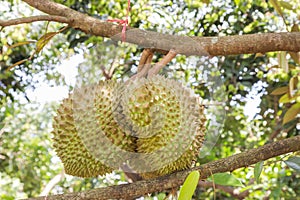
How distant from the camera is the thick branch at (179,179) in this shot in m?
0.58

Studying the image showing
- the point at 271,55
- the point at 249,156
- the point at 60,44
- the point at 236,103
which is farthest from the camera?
the point at 60,44

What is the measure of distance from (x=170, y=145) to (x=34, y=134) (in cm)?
275

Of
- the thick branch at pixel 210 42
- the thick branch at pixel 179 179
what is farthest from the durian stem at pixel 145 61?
the thick branch at pixel 179 179

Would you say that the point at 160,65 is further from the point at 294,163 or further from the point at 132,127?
the point at 294,163

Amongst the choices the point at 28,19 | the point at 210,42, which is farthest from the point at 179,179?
the point at 28,19

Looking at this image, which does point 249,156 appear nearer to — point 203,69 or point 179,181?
point 179,181

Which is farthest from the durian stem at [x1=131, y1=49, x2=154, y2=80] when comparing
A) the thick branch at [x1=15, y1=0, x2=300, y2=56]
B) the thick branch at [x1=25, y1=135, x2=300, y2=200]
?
the thick branch at [x1=25, y1=135, x2=300, y2=200]

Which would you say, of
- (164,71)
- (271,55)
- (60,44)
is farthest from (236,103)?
(164,71)

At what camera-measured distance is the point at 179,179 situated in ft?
1.96

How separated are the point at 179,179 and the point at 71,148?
146mm

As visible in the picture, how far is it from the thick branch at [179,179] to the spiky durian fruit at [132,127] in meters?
0.02

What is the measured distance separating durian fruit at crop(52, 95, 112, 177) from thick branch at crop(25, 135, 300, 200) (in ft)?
0.19

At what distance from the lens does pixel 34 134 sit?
3.23 m

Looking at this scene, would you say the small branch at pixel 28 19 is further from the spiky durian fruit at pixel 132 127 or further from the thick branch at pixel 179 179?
the thick branch at pixel 179 179
